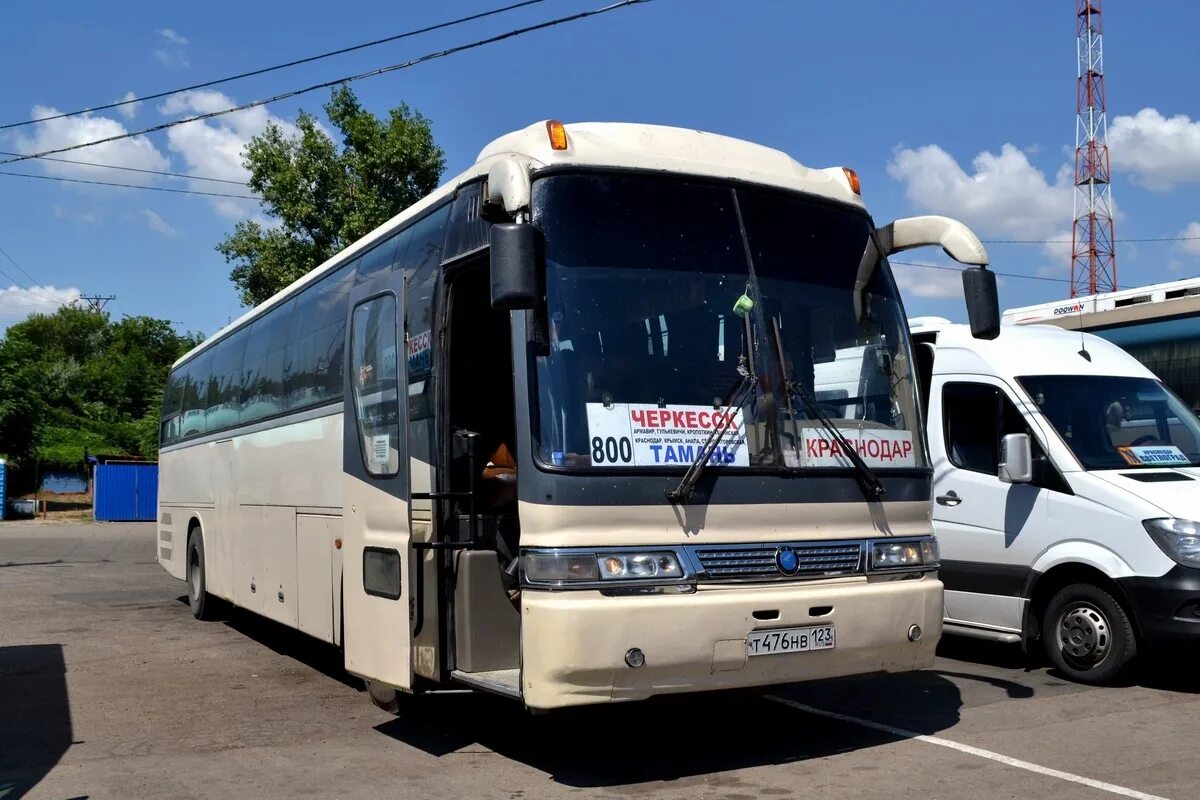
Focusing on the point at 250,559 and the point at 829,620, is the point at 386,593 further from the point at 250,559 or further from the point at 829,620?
the point at 250,559

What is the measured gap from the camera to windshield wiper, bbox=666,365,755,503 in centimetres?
552

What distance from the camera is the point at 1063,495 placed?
27.6 feet

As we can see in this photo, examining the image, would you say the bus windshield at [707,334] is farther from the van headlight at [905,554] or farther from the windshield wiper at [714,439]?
the van headlight at [905,554]

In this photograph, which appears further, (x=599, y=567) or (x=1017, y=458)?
(x=1017, y=458)

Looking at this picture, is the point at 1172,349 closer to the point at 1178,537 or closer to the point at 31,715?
the point at 1178,537

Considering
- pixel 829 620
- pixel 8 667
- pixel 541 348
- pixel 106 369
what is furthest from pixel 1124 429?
pixel 106 369

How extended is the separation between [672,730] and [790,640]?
163 centimetres

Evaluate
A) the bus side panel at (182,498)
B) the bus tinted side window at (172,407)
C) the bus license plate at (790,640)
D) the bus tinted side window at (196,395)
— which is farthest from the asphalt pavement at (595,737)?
the bus tinted side window at (172,407)

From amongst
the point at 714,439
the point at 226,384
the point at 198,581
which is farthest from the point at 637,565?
the point at 198,581

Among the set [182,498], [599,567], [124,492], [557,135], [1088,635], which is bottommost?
[1088,635]

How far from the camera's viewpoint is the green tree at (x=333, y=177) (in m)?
28.1

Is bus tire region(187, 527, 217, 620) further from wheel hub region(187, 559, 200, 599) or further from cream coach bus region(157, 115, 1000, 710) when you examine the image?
cream coach bus region(157, 115, 1000, 710)

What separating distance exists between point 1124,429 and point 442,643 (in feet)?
18.8

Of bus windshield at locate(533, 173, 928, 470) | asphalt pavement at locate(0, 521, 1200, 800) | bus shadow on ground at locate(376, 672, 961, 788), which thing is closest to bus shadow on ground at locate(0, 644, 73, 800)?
asphalt pavement at locate(0, 521, 1200, 800)
